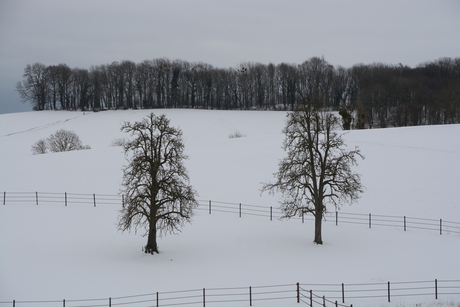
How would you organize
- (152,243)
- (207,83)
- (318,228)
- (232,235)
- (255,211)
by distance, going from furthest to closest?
(207,83), (255,211), (232,235), (318,228), (152,243)

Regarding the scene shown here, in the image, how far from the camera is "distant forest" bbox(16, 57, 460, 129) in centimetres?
10544

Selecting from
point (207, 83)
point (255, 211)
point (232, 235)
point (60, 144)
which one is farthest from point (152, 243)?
point (207, 83)

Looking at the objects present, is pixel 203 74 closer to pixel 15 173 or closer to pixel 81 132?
pixel 81 132

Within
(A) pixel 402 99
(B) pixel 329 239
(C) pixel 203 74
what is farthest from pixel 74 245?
(C) pixel 203 74

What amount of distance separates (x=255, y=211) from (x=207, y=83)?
264ft

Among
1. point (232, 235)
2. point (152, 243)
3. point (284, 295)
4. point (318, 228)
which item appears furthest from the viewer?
point (232, 235)

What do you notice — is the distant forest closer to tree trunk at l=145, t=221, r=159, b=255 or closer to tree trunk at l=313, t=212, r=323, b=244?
tree trunk at l=313, t=212, r=323, b=244

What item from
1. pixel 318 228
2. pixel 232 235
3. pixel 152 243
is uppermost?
pixel 318 228

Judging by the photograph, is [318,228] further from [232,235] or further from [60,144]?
[60,144]

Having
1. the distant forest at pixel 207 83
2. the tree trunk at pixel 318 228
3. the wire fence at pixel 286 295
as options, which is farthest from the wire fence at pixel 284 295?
the distant forest at pixel 207 83

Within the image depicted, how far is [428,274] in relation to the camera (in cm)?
2197

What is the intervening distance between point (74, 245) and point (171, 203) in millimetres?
7010

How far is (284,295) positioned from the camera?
19.6 metres

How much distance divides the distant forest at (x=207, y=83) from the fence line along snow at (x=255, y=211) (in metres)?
64.5
